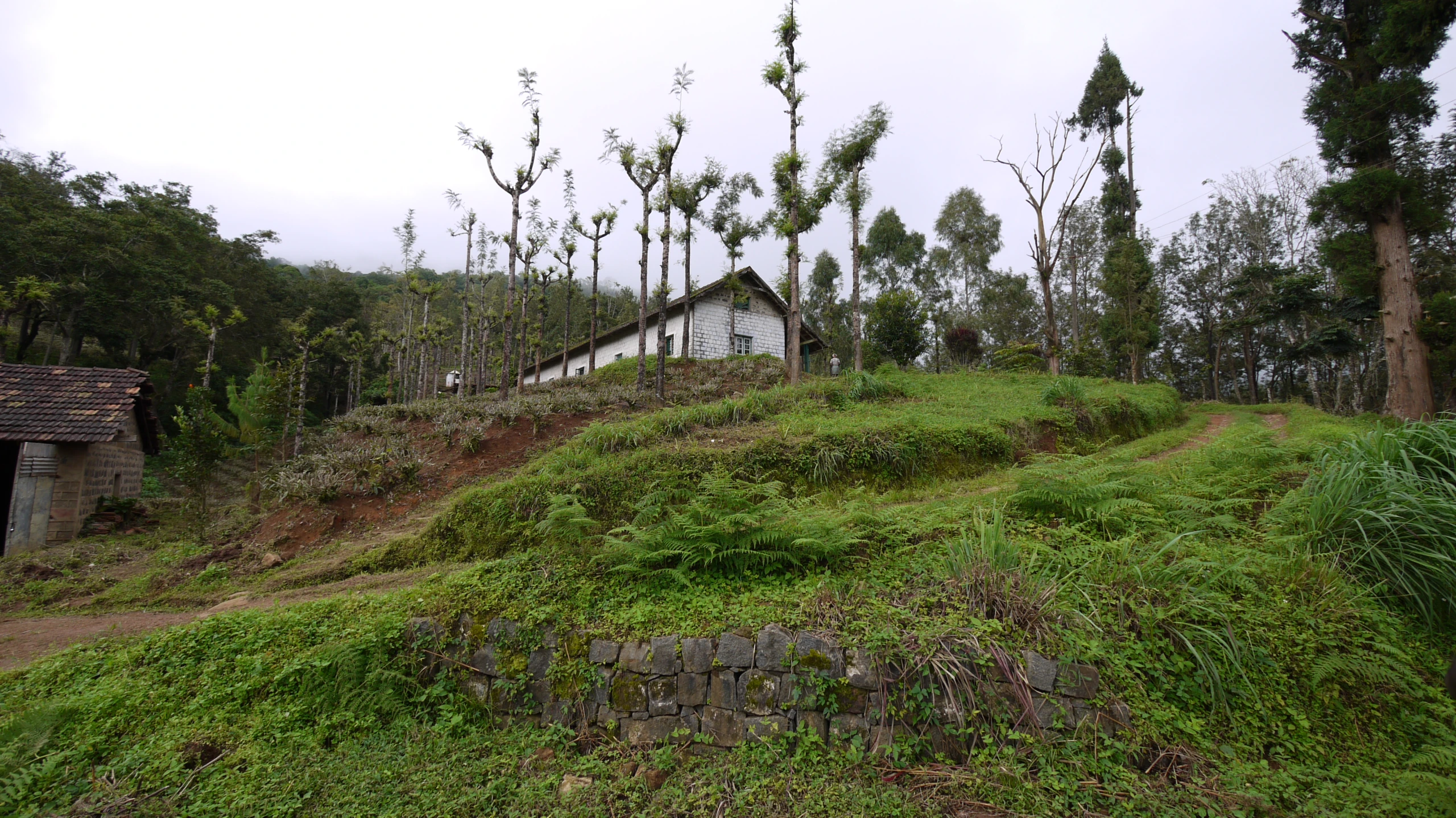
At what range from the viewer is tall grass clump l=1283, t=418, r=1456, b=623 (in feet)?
13.0

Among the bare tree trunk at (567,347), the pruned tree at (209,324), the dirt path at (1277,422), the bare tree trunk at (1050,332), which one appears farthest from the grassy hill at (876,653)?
the pruned tree at (209,324)

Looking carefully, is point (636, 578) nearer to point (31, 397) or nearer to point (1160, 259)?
point (31, 397)

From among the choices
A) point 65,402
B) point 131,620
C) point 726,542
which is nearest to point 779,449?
point 726,542

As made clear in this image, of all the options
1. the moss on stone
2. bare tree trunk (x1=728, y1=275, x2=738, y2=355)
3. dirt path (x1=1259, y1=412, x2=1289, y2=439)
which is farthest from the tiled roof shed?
dirt path (x1=1259, y1=412, x2=1289, y2=439)

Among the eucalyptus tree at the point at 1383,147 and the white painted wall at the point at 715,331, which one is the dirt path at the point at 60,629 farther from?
the eucalyptus tree at the point at 1383,147

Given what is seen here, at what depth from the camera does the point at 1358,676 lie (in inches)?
139

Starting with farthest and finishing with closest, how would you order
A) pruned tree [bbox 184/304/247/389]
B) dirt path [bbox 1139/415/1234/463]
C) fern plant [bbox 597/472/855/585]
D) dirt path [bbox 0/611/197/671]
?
pruned tree [bbox 184/304/247/389]
dirt path [bbox 1139/415/1234/463]
dirt path [bbox 0/611/197/671]
fern plant [bbox 597/472/855/585]

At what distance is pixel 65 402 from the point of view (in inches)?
457

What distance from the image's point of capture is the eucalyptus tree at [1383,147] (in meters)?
11.3

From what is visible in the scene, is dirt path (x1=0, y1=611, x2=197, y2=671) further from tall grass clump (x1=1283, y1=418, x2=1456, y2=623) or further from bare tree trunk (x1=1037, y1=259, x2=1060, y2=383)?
bare tree trunk (x1=1037, y1=259, x2=1060, y2=383)

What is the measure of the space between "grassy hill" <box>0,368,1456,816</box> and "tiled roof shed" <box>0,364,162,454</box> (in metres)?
9.54

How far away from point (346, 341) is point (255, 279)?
244 inches

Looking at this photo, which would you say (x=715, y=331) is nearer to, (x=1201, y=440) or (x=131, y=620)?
(x=1201, y=440)

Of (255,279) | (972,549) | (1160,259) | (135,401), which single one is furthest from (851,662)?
(255,279)
